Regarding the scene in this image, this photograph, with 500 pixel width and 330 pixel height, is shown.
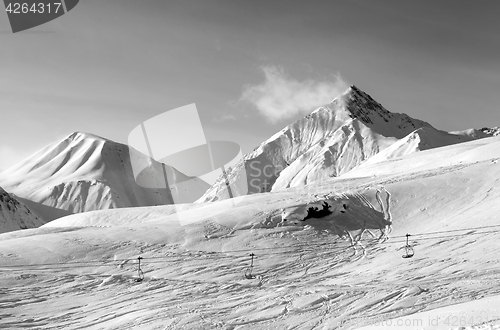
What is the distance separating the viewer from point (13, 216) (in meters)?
146

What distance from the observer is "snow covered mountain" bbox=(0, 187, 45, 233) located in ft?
459

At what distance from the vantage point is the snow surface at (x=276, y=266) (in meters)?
18.8

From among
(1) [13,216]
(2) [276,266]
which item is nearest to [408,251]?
(2) [276,266]

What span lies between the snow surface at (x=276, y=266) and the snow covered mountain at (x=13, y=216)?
11795cm

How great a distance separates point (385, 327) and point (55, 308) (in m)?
16.3

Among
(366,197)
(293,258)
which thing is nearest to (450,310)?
(293,258)

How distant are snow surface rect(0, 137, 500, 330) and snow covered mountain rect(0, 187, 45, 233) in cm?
11795

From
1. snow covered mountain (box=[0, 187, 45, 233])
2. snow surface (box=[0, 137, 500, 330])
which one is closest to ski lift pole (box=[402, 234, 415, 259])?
snow surface (box=[0, 137, 500, 330])

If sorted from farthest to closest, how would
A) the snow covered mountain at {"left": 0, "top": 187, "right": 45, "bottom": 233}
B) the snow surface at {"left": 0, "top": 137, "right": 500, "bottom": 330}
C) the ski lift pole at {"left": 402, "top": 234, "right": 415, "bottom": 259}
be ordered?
the snow covered mountain at {"left": 0, "top": 187, "right": 45, "bottom": 233}
the ski lift pole at {"left": 402, "top": 234, "right": 415, "bottom": 259}
the snow surface at {"left": 0, "top": 137, "right": 500, "bottom": 330}

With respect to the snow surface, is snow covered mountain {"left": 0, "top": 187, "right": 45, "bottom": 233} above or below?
above

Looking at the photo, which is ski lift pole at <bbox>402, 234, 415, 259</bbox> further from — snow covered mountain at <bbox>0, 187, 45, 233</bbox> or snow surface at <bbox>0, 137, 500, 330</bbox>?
snow covered mountain at <bbox>0, 187, 45, 233</bbox>

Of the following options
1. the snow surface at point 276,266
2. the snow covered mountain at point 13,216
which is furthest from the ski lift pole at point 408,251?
the snow covered mountain at point 13,216

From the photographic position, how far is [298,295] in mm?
20781

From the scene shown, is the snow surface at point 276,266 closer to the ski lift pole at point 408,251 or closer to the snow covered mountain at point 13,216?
the ski lift pole at point 408,251
